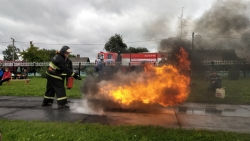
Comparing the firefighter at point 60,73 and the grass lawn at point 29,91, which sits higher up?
the firefighter at point 60,73

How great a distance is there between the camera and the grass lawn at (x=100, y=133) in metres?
3.81

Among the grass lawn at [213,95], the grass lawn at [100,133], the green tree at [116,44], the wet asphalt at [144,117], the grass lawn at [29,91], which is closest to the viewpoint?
the grass lawn at [100,133]

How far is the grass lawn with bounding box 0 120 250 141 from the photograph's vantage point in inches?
150

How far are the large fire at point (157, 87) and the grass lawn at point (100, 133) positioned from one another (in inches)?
83.4

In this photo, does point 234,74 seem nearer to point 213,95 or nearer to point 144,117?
point 213,95

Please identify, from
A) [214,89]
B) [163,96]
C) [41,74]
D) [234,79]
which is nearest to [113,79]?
[163,96]

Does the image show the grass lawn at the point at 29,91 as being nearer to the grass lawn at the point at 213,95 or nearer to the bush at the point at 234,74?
the grass lawn at the point at 213,95

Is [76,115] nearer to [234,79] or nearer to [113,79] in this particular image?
[113,79]

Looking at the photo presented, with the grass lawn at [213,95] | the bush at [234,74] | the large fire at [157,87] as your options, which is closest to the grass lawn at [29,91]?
the large fire at [157,87]

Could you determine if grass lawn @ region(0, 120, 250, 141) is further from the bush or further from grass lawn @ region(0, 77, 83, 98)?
the bush

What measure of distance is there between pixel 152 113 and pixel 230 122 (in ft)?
6.68

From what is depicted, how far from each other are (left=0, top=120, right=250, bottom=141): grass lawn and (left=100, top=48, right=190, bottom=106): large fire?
2.12 meters

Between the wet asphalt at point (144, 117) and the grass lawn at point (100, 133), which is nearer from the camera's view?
the grass lawn at point (100, 133)

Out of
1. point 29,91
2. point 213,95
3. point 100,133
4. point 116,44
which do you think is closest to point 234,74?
point 213,95
